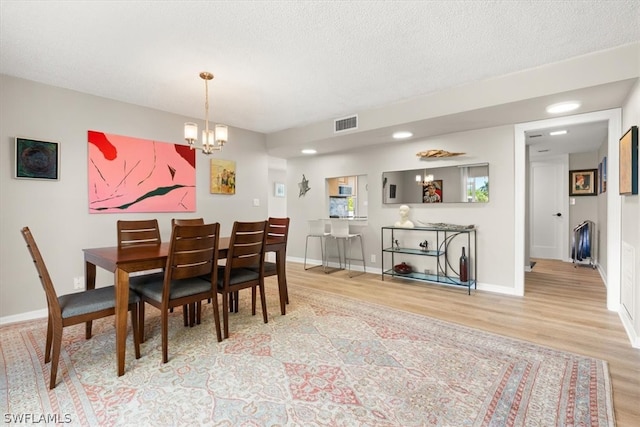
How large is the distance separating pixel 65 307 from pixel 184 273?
705 millimetres

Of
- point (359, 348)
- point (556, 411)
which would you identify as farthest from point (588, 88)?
point (359, 348)

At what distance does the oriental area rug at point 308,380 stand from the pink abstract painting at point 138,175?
4.87 feet

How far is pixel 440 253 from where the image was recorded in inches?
167

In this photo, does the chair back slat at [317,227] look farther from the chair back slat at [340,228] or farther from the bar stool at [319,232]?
the chair back slat at [340,228]

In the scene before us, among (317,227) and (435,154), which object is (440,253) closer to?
(435,154)

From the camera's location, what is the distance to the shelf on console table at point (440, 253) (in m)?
4.02

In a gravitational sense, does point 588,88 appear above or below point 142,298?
above

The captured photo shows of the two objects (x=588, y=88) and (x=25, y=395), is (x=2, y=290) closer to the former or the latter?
(x=25, y=395)

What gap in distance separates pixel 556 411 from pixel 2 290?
174 inches

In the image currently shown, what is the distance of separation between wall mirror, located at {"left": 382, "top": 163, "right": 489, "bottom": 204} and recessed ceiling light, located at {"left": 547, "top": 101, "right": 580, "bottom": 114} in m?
0.94

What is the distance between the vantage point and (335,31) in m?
2.20

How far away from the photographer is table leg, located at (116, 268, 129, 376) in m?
1.97

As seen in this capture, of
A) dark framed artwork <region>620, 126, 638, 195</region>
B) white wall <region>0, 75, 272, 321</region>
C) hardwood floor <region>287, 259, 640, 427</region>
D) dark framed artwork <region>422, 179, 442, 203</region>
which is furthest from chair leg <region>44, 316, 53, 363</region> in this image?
dark framed artwork <region>620, 126, 638, 195</region>

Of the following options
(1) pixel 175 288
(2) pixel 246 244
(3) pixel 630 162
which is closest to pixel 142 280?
(1) pixel 175 288
